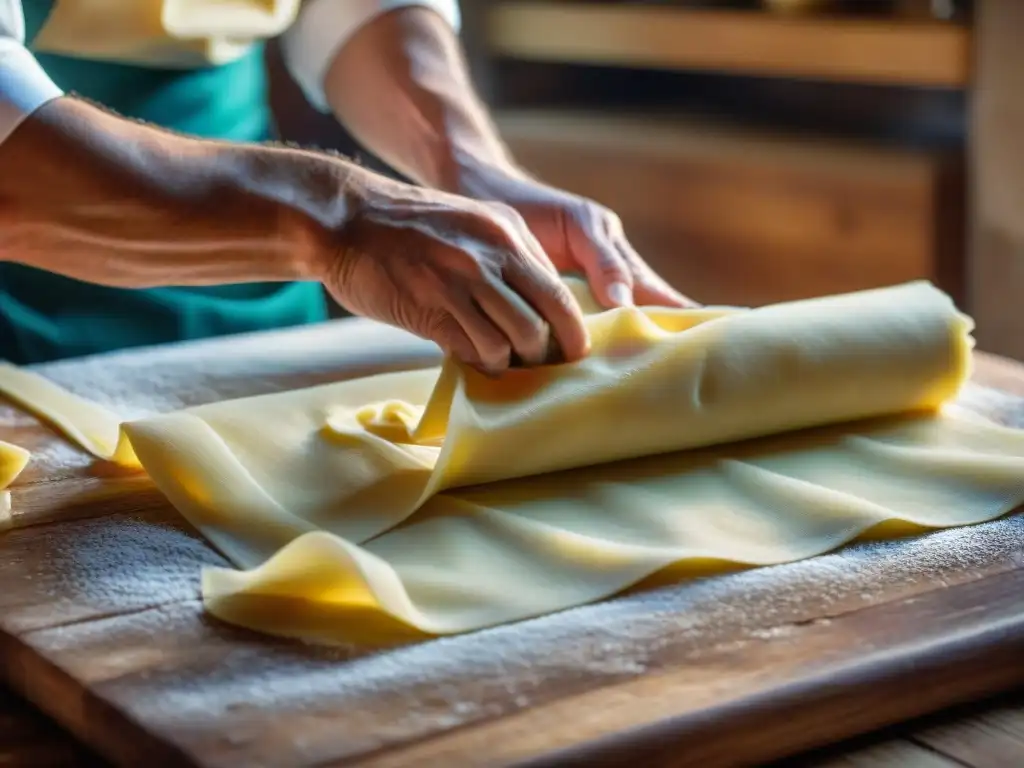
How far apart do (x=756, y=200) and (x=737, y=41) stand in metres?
0.23

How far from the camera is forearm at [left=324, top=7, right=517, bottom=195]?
4.69ft

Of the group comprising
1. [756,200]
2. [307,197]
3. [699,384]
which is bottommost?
[756,200]

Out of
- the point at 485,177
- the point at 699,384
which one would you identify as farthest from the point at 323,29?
the point at 699,384

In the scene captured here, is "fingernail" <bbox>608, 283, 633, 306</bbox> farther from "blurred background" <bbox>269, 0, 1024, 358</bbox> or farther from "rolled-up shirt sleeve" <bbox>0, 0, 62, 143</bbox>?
"blurred background" <bbox>269, 0, 1024, 358</bbox>

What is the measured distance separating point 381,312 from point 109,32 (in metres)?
0.54

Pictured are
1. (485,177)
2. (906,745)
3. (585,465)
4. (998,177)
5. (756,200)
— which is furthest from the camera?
(756,200)

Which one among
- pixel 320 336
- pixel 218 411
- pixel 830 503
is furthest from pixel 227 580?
pixel 320 336

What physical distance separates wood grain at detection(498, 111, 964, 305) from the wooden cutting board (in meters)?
1.14

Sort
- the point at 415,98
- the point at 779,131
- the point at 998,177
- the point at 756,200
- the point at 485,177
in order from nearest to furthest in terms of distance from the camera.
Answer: the point at 485,177
the point at 415,98
the point at 998,177
the point at 756,200
the point at 779,131

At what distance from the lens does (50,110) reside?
1.04 m

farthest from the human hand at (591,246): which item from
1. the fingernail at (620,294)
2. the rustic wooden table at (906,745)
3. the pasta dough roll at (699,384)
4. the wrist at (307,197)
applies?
the rustic wooden table at (906,745)

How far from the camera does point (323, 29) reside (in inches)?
61.3

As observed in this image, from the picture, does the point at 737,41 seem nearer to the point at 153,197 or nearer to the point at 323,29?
the point at 323,29

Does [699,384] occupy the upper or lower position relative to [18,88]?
lower
